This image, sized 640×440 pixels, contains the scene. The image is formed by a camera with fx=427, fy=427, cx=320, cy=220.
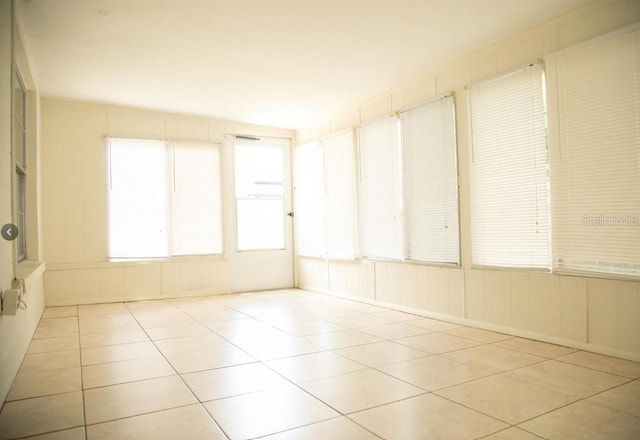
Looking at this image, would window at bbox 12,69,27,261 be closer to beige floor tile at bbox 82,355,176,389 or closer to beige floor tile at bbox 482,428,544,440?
beige floor tile at bbox 82,355,176,389

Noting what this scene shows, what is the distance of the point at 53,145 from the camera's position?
545 centimetres

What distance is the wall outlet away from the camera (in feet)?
7.74

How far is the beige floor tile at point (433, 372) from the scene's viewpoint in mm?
2613

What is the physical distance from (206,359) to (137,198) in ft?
11.3

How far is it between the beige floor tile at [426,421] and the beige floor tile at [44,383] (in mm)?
1797

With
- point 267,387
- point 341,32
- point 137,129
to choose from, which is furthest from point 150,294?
point 341,32

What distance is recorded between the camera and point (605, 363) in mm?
2895

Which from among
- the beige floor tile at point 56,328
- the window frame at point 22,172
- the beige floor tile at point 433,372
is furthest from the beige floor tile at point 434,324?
the window frame at point 22,172

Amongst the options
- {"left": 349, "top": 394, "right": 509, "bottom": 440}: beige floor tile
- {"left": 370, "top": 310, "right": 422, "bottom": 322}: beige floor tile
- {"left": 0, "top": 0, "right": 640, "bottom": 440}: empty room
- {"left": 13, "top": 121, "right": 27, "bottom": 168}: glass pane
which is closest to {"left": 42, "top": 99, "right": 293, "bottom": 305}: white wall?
{"left": 0, "top": 0, "right": 640, "bottom": 440}: empty room

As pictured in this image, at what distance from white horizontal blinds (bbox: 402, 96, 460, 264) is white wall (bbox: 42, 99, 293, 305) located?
11.4 ft

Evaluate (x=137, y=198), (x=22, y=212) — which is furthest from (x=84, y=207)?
(x=22, y=212)

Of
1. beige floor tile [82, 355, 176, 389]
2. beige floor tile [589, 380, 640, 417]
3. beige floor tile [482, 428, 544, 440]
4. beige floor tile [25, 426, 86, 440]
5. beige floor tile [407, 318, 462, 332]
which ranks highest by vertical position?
beige floor tile [25, 426, 86, 440]

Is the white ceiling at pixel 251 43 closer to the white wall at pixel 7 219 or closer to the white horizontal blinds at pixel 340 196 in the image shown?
the white wall at pixel 7 219

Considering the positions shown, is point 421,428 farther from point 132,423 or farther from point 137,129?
point 137,129
